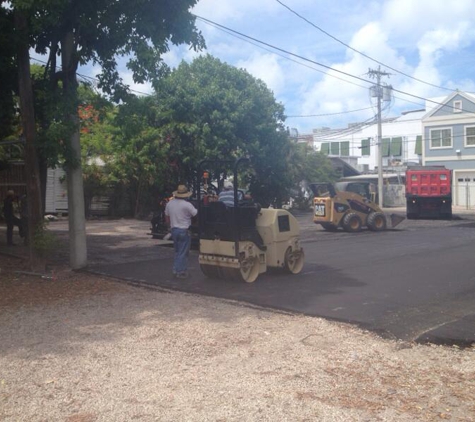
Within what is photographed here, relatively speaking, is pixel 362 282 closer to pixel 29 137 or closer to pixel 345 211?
pixel 29 137

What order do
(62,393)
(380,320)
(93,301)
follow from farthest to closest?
(93,301) → (380,320) → (62,393)

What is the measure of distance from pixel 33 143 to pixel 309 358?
7794mm

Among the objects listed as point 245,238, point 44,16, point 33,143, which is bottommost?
point 245,238

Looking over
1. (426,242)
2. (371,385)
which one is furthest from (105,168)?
(371,385)

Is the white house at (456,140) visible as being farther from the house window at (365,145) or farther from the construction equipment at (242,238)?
the construction equipment at (242,238)

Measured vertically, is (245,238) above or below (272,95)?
below

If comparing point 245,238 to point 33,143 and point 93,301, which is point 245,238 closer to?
point 93,301

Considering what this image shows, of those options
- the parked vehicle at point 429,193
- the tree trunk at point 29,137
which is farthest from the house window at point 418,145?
the tree trunk at point 29,137

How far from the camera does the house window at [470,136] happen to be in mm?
44938

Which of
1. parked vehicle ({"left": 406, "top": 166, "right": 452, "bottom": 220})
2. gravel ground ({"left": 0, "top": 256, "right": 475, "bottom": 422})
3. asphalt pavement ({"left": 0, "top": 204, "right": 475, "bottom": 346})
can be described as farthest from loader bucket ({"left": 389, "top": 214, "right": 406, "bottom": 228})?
gravel ground ({"left": 0, "top": 256, "right": 475, "bottom": 422})

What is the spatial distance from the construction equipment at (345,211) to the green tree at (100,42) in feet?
36.7

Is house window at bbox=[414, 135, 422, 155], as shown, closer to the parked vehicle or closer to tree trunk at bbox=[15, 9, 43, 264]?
the parked vehicle

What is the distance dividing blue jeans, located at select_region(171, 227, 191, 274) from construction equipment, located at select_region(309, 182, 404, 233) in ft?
38.9

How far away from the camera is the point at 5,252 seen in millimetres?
15133
